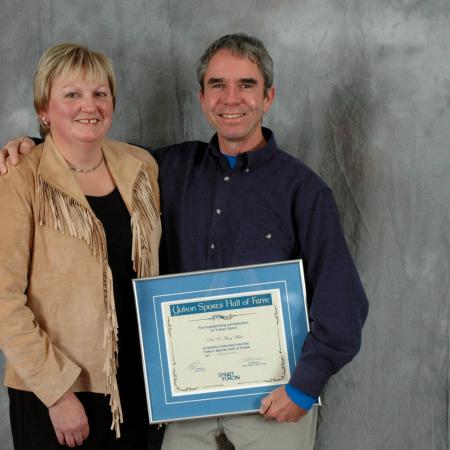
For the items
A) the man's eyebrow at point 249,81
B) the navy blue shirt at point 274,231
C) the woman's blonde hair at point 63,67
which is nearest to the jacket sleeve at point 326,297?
the navy blue shirt at point 274,231

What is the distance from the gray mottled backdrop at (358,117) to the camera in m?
2.67

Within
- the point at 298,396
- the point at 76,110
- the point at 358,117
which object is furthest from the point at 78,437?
the point at 358,117

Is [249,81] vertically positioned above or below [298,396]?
above

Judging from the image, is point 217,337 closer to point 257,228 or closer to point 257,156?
point 257,228

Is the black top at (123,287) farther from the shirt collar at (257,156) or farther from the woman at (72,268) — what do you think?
the shirt collar at (257,156)

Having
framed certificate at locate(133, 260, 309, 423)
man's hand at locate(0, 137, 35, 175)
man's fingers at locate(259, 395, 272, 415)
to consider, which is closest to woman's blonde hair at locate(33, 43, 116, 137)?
man's hand at locate(0, 137, 35, 175)

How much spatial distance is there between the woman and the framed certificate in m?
0.11

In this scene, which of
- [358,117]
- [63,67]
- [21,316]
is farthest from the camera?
[358,117]

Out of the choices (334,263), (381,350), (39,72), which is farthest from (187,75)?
(381,350)

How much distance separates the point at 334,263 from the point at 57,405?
0.90m

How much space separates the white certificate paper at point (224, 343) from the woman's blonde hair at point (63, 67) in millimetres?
709

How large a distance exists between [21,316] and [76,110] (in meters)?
0.61

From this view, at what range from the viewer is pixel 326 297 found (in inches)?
85.6

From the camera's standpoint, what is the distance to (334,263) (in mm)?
2191
